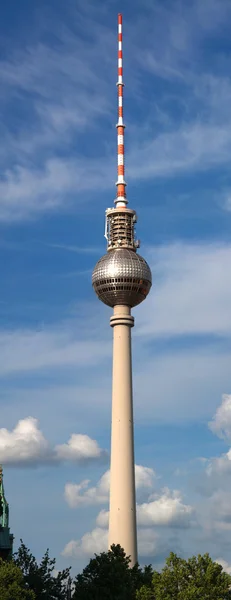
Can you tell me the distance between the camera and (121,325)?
→ 188125 mm

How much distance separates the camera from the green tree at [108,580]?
128125 mm

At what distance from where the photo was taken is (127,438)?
588ft

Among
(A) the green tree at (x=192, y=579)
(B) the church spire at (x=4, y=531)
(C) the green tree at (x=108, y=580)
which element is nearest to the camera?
(A) the green tree at (x=192, y=579)

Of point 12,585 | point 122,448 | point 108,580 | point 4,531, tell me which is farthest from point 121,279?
point 12,585

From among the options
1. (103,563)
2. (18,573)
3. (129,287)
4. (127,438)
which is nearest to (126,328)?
(129,287)

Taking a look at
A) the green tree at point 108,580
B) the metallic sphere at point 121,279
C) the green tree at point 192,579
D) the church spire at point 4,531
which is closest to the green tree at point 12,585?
the green tree at point 108,580

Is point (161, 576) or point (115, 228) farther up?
point (115, 228)

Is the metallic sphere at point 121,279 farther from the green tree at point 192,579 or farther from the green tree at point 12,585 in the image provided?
the green tree at point 192,579

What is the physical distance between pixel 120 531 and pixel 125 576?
142 feet

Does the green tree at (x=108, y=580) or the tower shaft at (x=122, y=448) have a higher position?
the tower shaft at (x=122, y=448)

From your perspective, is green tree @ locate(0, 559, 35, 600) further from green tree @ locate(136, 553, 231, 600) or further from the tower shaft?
the tower shaft

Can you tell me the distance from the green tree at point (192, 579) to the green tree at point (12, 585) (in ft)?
64.1

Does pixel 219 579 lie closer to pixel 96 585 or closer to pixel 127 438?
pixel 96 585

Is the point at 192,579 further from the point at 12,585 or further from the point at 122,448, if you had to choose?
the point at 122,448
